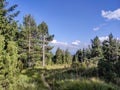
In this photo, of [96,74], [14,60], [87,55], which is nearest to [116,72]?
[96,74]

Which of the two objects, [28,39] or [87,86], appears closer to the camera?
[87,86]

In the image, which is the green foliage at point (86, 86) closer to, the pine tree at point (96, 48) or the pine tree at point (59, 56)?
the pine tree at point (96, 48)

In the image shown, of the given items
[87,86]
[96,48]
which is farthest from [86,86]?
[96,48]

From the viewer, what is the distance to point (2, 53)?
484 inches

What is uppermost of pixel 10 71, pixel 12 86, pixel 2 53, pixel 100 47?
pixel 100 47

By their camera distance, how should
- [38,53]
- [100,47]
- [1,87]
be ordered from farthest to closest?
[100,47], [38,53], [1,87]

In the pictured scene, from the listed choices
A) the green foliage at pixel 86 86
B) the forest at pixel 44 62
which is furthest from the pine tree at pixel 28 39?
the green foliage at pixel 86 86

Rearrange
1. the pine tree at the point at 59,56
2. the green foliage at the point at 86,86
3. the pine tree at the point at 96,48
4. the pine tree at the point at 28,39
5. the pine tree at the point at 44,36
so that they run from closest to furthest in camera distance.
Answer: the green foliage at the point at 86,86 → the pine tree at the point at 28,39 → the pine tree at the point at 44,36 → the pine tree at the point at 96,48 → the pine tree at the point at 59,56

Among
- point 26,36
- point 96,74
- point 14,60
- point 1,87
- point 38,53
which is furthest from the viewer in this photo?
point 38,53

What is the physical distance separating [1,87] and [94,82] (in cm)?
517

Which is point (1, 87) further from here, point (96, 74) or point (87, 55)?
point (87, 55)

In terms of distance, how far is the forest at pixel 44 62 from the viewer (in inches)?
496

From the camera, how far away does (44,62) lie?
1930 inches

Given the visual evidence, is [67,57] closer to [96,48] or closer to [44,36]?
[96,48]
